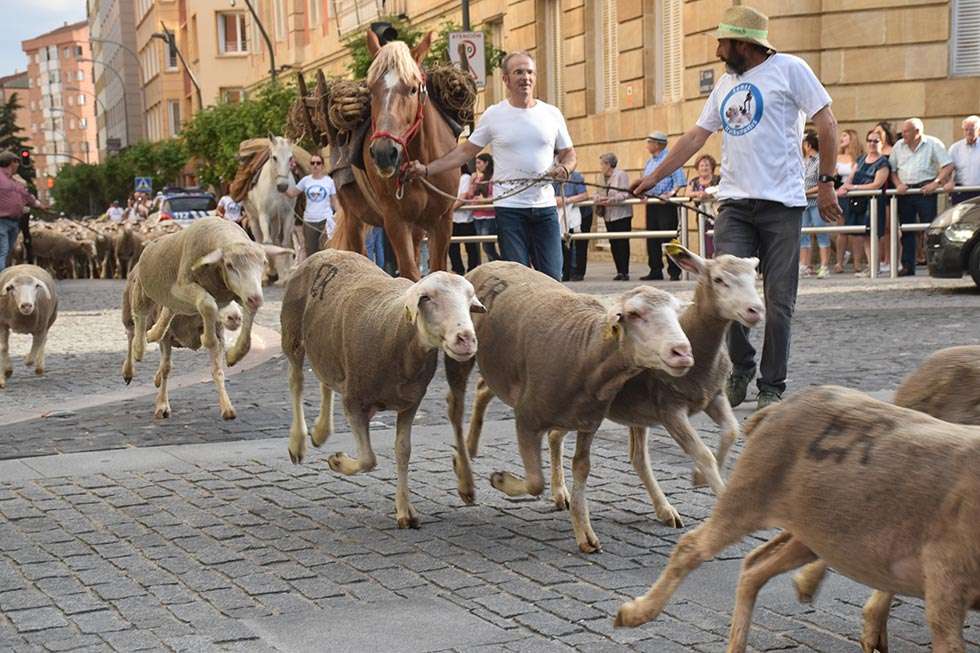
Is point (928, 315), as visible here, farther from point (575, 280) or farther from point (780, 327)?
point (575, 280)

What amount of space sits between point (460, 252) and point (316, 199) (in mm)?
4114

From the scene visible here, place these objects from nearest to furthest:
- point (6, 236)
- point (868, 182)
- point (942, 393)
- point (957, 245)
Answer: point (942, 393) < point (957, 245) < point (868, 182) < point (6, 236)

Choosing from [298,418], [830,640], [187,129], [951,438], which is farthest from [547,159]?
[187,129]

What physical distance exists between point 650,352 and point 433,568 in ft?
3.77

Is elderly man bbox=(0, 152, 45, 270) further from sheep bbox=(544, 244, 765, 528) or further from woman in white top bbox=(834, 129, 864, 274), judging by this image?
sheep bbox=(544, 244, 765, 528)

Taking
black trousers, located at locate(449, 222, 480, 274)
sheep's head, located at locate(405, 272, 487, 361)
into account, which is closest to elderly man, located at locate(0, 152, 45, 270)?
black trousers, located at locate(449, 222, 480, 274)

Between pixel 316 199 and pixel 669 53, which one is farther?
pixel 669 53

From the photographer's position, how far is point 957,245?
17.2 meters

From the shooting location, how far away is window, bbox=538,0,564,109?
107 feet

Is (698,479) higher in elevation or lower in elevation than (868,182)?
lower

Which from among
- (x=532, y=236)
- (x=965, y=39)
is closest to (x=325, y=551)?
(x=532, y=236)

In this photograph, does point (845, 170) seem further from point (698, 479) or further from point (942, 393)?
point (942, 393)

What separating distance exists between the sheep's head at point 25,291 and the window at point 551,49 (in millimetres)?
19949

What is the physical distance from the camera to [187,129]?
48.8 meters
